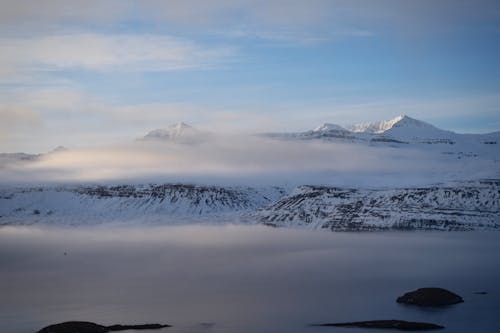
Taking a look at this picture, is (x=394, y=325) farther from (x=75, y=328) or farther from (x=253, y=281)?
(x=253, y=281)

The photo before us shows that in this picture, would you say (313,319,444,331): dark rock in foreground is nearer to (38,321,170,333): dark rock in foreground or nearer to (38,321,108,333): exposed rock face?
(38,321,170,333): dark rock in foreground

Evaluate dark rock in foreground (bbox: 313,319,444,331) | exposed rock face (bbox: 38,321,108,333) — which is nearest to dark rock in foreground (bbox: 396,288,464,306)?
dark rock in foreground (bbox: 313,319,444,331)

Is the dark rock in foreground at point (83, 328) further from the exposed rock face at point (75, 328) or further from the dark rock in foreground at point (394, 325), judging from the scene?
the dark rock in foreground at point (394, 325)

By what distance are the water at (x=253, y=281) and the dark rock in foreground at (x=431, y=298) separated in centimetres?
199

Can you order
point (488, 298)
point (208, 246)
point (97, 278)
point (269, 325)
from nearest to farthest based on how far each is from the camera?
1. point (269, 325)
2. point (488, 298)
3. point (97, 278)
4. point (208, 246)

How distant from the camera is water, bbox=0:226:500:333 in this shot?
8756 centimetres

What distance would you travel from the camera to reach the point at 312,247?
591 ft

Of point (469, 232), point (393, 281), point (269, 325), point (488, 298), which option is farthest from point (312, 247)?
point (269, 325)

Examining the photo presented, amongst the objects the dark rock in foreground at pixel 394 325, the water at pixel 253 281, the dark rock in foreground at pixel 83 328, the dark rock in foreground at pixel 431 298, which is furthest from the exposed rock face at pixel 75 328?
the dark rock in foreground at pixel 431 298

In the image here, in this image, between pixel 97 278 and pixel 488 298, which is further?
pixel 97 278

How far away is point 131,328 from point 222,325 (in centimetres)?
1103

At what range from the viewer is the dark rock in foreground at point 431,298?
93.9 metres

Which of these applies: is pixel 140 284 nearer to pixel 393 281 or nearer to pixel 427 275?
pixel 393 281

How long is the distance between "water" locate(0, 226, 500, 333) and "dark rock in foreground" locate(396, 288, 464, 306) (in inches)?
78.4
